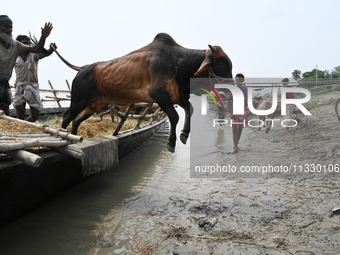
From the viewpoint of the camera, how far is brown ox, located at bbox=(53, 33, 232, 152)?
11.0 ft

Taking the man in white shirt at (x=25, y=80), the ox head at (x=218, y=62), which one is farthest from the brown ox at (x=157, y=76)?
the man in white shirt at (x=25, y=80)

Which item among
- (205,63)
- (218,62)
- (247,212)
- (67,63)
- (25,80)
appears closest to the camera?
(247,212)

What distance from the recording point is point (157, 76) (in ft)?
11.1

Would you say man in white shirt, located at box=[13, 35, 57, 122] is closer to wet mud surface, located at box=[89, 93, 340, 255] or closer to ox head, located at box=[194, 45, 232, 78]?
wet mud surface, located at box=[89, 93, 340, 255]

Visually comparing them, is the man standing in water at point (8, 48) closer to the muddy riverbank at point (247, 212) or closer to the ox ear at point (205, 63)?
the ox ear at point (205, 63)

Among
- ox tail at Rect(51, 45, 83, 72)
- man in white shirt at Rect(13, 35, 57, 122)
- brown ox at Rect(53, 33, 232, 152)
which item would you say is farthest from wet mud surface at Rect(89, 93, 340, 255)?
man in white shirt at Rect(13, 35, 57, 122)

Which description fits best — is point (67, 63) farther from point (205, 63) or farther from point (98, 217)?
point (98, 217)

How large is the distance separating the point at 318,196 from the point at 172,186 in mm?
1948

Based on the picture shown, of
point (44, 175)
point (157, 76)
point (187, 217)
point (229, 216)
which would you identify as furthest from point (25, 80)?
point (229, 216)

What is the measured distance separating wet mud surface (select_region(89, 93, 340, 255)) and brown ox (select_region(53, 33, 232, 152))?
2.73 ft

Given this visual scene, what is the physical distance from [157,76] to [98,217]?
6.23ft

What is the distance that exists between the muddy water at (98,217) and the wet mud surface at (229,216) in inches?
0.7

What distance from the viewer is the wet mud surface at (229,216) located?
6.97 feet

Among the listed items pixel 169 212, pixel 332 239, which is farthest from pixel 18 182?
pixel 332 239
